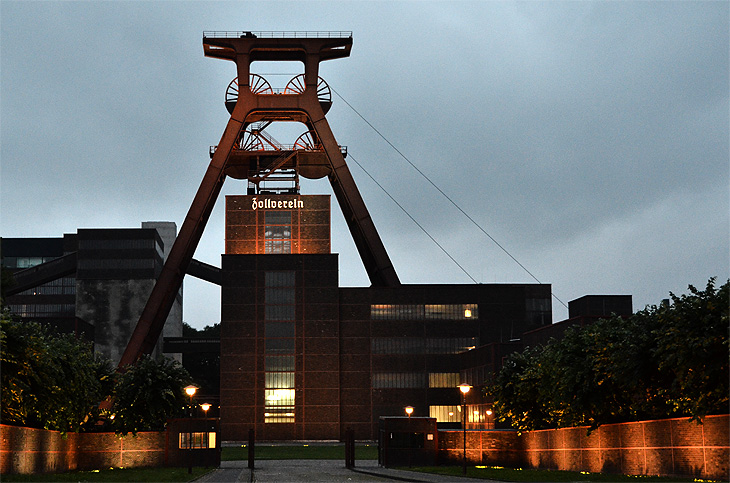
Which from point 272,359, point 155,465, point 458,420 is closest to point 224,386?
point 272,359

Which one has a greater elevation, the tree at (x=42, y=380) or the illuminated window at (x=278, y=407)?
the tree at (x=42, y=380)

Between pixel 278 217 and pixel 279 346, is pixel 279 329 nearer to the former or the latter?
pixel 279 346

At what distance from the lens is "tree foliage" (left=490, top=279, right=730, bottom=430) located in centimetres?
2739

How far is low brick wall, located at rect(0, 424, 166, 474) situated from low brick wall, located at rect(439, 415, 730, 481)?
15.3 m

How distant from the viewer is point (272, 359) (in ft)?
314

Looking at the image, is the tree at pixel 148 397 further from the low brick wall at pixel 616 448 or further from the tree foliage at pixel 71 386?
the low brick wall at pixel 616 448

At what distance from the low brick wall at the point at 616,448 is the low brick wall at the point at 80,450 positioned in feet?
50.3

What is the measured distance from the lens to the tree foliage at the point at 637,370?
89.9ft

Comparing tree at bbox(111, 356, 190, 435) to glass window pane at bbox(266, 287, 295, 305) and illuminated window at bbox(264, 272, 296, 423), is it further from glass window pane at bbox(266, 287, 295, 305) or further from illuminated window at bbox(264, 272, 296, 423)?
glass window pane at bbox(266, 287, 295, 305)

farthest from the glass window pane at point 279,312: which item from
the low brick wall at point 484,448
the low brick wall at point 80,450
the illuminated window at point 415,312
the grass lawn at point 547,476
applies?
the grass lawn at point 547,476

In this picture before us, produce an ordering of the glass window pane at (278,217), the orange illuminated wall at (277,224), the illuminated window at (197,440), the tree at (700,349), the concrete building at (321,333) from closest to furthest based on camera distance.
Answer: the tree at (700,349)
the illuminated window at (197,440)
the concrete building at (321,333)
the orange illuminated wall at (277,224)
the glass window pane at (278,217)

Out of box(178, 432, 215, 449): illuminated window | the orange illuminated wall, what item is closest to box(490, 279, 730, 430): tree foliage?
box(178, 432, 215, 449): illuminated window

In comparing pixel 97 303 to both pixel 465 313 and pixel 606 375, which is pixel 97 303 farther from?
pixel 606 375

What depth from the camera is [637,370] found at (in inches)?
1261
